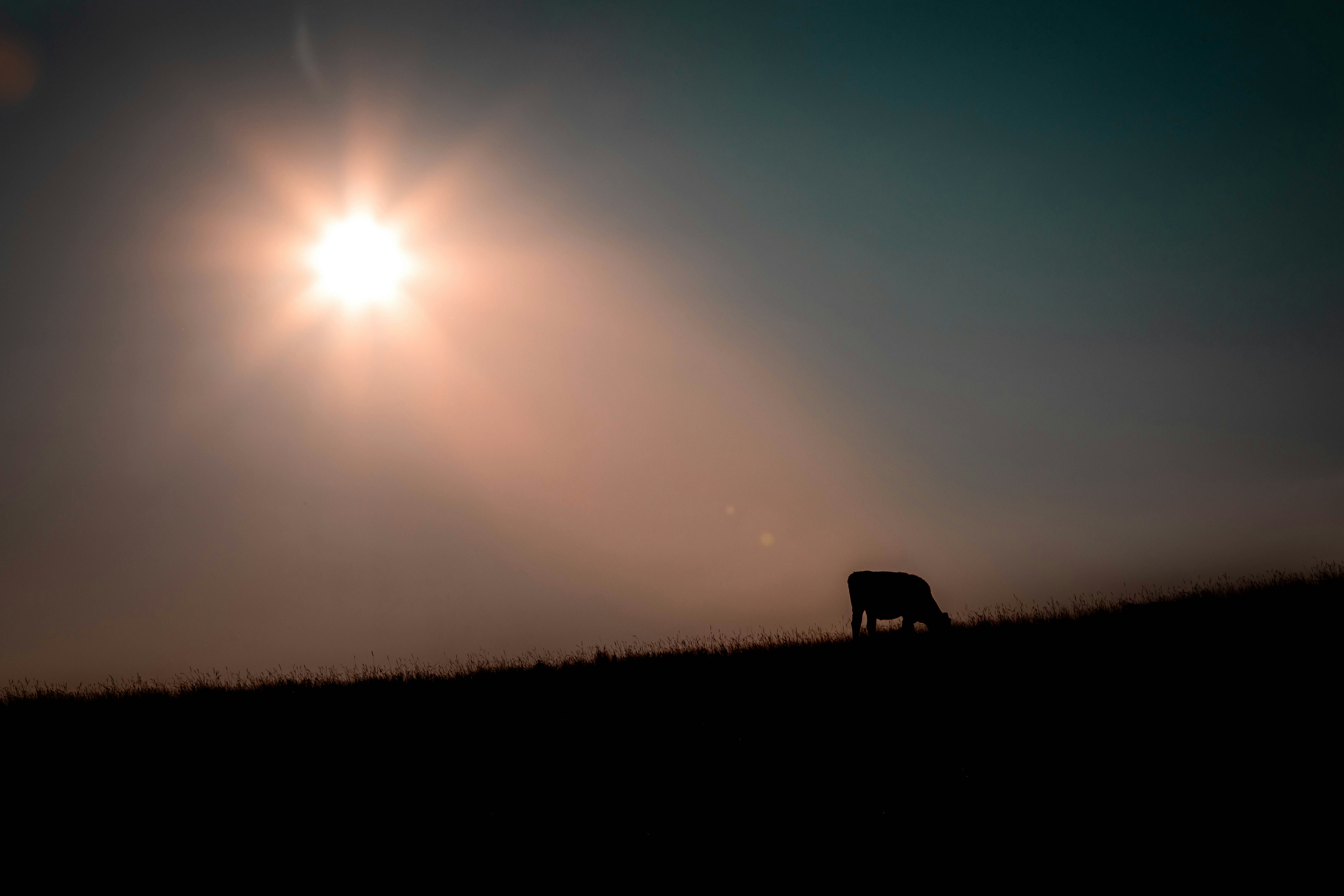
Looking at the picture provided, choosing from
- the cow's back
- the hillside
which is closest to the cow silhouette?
the cow's back

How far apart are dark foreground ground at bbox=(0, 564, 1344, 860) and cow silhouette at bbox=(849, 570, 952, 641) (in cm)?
410

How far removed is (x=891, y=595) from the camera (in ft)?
58.2

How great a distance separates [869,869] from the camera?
15.6 ft

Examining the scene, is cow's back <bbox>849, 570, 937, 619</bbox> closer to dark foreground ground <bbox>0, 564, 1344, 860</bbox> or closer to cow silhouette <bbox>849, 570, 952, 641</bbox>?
cow silhouette <bbox>849, 570, 952, 641</bbox>

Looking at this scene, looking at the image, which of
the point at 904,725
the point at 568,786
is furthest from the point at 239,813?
the point at 904,725

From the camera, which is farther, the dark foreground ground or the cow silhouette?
the cow silhouette

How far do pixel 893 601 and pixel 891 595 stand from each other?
167mm

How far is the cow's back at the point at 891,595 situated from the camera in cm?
1733

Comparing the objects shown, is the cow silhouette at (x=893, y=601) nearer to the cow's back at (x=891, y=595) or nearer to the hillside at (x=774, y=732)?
the cow's back at (x=891, y=595)

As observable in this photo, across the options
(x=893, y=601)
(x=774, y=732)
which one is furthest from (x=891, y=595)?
(x=774, y=732)

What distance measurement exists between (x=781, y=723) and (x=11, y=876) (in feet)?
24.2

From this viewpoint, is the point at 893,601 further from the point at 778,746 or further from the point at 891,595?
the point at 778,746

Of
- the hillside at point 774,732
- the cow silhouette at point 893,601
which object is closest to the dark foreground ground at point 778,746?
the hillside at point 774,732

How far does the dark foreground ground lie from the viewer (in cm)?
568
